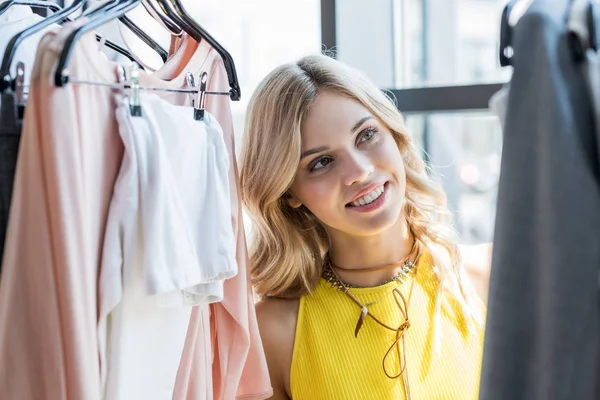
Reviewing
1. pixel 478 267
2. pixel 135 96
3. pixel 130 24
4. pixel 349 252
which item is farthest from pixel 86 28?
pixel 478 267

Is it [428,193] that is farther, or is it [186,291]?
[428,193]

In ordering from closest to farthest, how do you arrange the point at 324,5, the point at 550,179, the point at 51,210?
the point at 550,179
the point at 51,210
the point at 324,5

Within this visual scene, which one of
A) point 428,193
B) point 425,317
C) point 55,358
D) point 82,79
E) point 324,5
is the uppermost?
point 324,5

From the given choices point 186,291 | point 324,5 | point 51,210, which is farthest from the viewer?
point 324,5

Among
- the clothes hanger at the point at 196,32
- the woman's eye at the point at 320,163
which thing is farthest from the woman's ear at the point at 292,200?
the clothes hanger at the point at 196,32

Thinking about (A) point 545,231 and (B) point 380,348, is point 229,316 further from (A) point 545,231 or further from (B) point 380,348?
(A) point 545,231

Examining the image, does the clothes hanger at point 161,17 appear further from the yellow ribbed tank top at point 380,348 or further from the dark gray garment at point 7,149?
the yellow ribbed tank top at point 380,348

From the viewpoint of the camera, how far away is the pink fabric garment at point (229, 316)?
4.08 ft

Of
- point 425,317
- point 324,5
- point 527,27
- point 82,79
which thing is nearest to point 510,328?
point 527,27

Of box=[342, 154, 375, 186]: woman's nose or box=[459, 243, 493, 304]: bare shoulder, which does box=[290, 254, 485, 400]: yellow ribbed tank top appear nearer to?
box=[459, 243, 493, 304]: bare shoulder

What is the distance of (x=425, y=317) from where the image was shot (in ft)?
5.20

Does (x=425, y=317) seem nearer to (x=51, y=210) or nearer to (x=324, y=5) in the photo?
(x=51, y=210)

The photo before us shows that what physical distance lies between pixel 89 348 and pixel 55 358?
0.17 feet

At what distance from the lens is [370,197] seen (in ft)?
4.85
